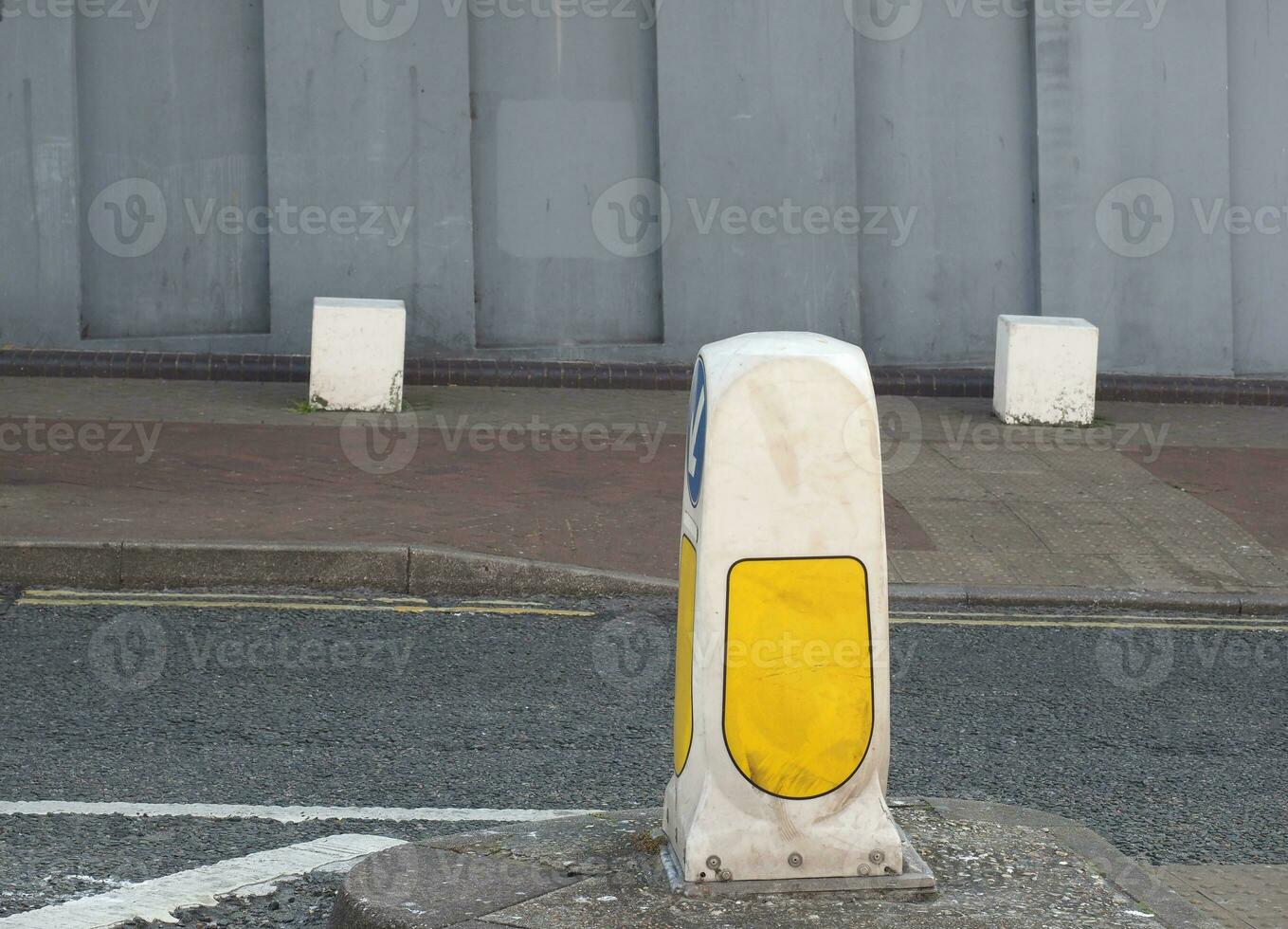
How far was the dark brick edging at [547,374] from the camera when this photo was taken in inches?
562

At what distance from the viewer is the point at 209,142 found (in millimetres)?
15133

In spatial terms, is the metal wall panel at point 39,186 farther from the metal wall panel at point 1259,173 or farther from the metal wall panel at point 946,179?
the metal wall panel at point 1259,173

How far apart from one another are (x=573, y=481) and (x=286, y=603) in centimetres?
309

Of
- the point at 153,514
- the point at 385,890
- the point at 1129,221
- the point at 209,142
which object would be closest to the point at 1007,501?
the point at 153,514

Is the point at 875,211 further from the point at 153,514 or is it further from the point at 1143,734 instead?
the point at 1143,734

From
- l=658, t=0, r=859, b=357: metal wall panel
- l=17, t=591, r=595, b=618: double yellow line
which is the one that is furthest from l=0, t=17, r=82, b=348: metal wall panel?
l=17, t=591, r=595, b=618: double yellow line

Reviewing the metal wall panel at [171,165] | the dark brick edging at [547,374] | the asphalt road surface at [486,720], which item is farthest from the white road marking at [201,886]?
the metal wall panel at [171,165]

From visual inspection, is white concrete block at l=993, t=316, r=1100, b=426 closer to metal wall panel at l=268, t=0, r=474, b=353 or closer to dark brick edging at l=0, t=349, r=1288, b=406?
dark brick edging at l=0, t=349, r=1288, b=406

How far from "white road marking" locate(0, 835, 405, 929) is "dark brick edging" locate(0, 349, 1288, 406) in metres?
9.87

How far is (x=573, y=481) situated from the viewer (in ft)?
35.2

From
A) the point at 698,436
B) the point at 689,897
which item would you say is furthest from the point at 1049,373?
the point at 689,897

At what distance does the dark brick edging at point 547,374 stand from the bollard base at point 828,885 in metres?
10.6

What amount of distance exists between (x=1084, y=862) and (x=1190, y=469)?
26.6 ft

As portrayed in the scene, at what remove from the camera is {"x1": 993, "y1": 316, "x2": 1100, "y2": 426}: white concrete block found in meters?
13.2
